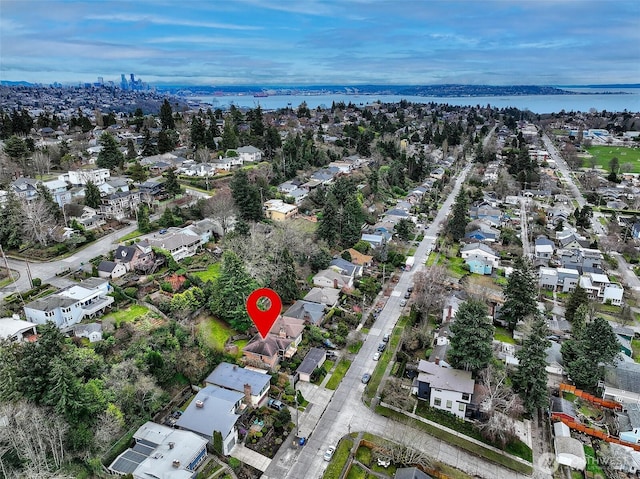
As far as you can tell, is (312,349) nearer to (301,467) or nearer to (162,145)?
(301,467)

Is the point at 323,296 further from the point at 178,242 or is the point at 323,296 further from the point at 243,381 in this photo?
the point at 178,242

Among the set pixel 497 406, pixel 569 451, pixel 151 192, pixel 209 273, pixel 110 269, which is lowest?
pixel 569 451

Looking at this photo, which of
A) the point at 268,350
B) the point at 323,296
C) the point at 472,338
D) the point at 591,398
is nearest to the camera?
the point at 472,338

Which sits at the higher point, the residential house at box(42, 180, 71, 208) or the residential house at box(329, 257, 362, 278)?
the residential house at box(42, 180, 71, 208)

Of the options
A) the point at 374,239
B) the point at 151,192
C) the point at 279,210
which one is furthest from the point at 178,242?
the point at 374,239

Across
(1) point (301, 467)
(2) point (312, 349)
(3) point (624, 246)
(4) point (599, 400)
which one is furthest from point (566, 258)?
(1) point (301, 467)

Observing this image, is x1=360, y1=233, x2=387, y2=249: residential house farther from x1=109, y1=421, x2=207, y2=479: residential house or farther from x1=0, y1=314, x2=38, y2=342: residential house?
x1=0, y1=314, x2=38, y2=342: residential house

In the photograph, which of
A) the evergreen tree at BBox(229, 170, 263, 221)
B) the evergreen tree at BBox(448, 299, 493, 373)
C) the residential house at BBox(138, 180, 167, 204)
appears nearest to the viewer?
the evergreen tree at BBox(448, 299, 493, 373)

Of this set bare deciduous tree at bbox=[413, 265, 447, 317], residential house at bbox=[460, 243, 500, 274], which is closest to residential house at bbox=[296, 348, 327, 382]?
bare deciduous tree at bbox=[413, 265, 447, 317]
